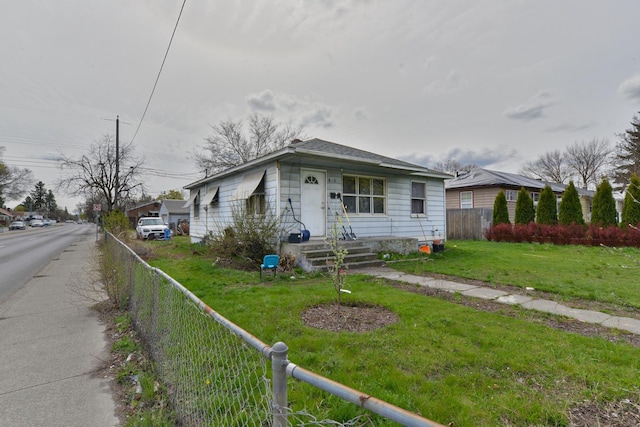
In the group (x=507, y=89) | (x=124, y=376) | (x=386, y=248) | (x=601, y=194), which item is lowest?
(x=124, y=376)

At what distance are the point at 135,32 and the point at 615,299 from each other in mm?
11745

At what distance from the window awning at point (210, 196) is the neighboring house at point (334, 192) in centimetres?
10

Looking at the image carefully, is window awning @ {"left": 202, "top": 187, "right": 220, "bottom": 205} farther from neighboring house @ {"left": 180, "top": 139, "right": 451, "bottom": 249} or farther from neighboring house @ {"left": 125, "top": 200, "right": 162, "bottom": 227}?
neighboring house @ {"left": 125, "top": 200, "right": 162, "bottom": 227}

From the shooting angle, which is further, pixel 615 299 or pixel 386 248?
pixel 386 248

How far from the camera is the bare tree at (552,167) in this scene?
3966 centimetres

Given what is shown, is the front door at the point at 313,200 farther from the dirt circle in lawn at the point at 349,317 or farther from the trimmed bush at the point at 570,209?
the trimmed bush at the point at 570,209

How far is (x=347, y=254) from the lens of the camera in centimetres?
846

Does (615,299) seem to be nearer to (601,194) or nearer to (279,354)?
(279,354)

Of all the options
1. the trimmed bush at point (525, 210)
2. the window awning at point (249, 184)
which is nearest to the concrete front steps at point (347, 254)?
the window awning at point (249, 184)

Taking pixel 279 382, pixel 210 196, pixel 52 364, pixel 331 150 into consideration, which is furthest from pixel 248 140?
pixel 279 382

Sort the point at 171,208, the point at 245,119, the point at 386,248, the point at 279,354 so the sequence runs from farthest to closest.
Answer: the point at 171,208 → the point at 245,119 → the point at 386,248 → the point at 279,354

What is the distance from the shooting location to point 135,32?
8.16 meters

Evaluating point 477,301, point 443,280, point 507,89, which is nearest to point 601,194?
point 507,89

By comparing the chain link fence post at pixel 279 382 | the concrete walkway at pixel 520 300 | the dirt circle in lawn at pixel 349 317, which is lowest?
the concrete walkway at pixel 520 300
